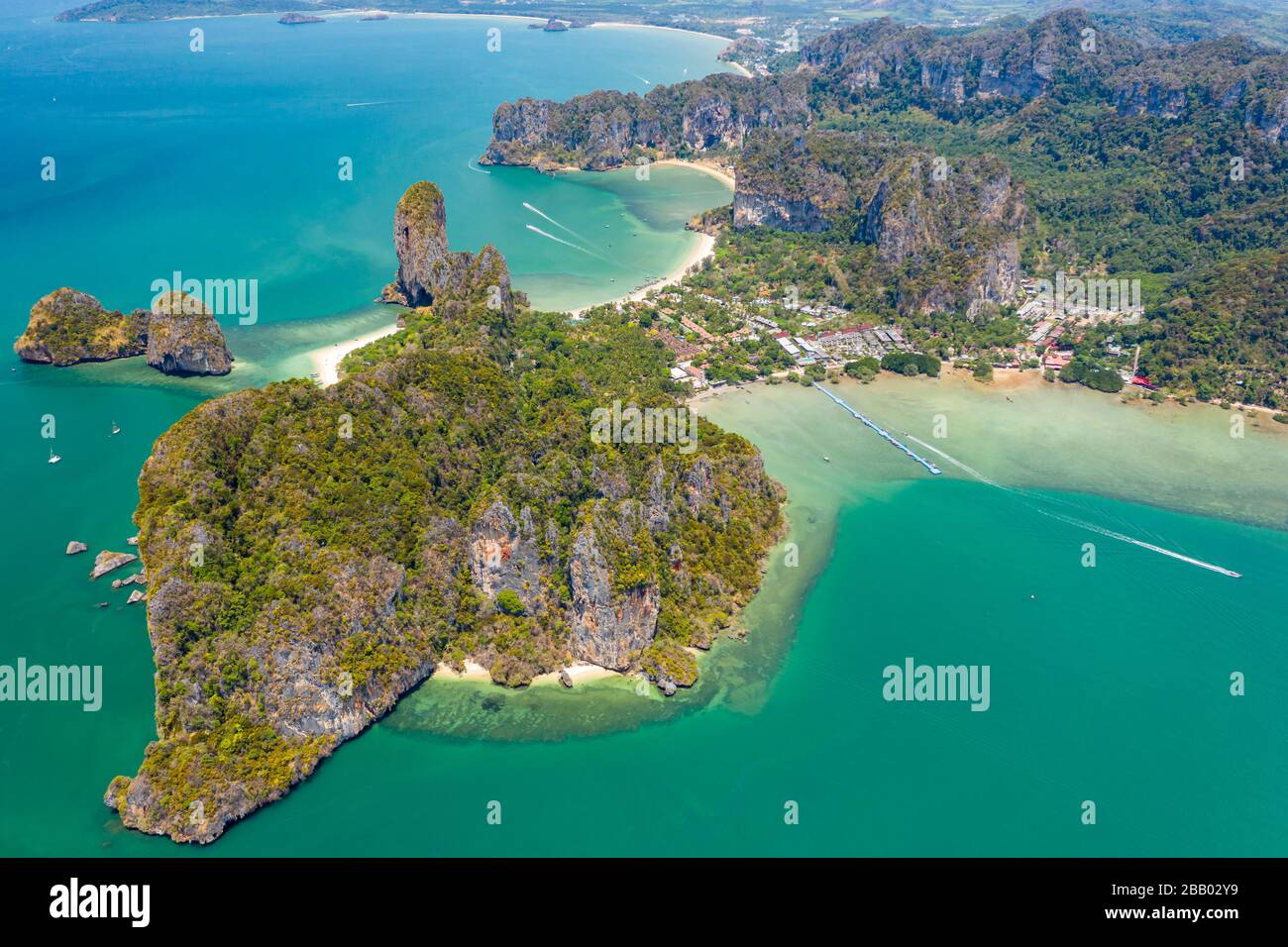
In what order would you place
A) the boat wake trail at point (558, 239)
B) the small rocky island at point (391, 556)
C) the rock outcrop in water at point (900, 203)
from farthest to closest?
1. the boat wake trail at point (558, 239)
2. the rock outcrop in water at point (900, 203)
3. the small rocky island at point (391, 556)

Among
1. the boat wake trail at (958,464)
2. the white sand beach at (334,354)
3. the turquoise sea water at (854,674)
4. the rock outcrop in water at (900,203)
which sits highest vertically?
the rock outcrop in water at (900,203)

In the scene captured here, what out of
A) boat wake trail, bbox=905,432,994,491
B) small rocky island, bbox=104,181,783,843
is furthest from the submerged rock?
boat wake trail, bbox=905,432,994,491

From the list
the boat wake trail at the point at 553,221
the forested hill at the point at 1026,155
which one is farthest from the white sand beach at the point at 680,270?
the boat wake trail at the point at 553,221

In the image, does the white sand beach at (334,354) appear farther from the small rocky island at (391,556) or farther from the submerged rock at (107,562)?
the submerged rock at (107,562)

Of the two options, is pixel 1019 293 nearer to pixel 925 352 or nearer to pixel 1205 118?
pixel 925 352

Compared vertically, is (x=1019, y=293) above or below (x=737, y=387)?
above

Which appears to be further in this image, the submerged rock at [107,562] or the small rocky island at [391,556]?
the submerged rock at [107,562]
